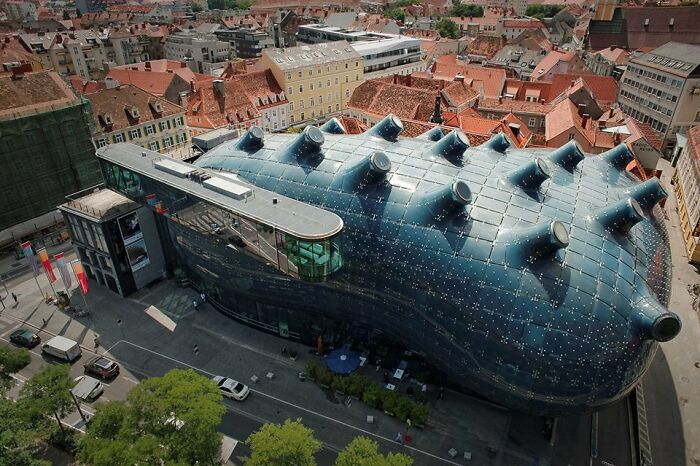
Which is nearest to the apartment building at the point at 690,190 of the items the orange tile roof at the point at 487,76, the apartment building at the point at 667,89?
the apartment building at the point at 667,89

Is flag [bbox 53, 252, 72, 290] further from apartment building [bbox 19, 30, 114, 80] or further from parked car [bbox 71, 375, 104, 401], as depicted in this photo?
apartment building [bbox 19, 30, 114, 80]

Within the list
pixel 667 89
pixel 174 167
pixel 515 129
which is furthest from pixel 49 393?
pixel 667 89

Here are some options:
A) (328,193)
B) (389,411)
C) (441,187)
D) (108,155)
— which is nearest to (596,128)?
(441,187)

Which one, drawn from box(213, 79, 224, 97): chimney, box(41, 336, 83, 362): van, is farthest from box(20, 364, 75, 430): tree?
box(213, 79, 224, 97): chimney

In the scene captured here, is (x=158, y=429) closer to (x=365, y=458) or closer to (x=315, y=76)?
(x=365, y=458)

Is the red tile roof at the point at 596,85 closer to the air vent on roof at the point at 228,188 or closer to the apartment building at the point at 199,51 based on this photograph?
the air vent on roof at the point at 228,188
